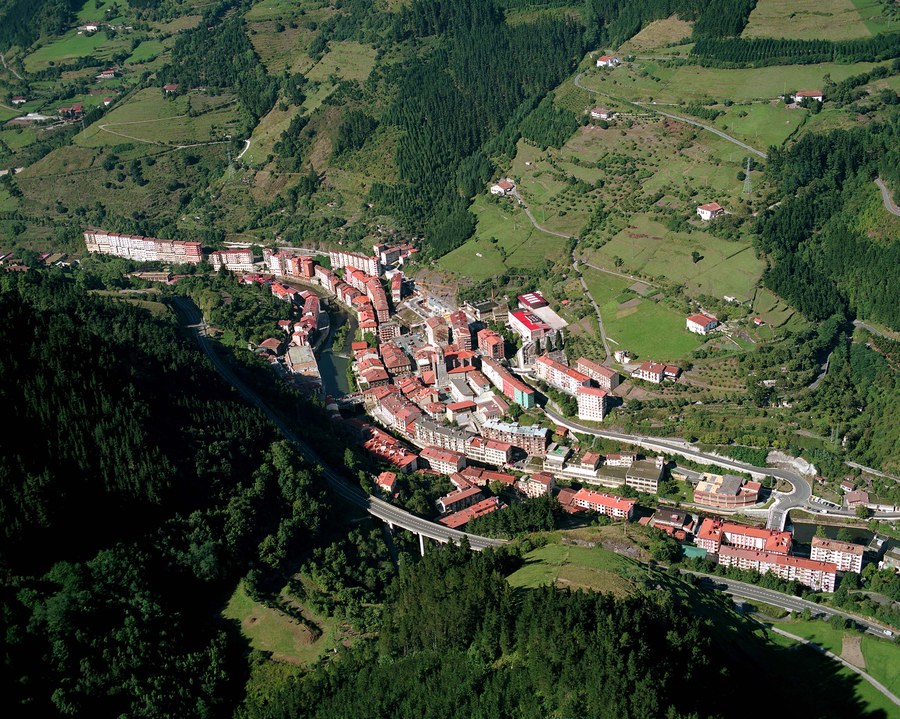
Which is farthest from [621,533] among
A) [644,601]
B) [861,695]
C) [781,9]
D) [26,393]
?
[781,9]

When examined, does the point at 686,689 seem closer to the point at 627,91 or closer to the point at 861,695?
the point at 861,695

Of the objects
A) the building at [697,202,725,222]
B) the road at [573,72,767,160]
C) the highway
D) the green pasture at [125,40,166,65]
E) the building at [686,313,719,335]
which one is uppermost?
the road at [573,72,767,160]

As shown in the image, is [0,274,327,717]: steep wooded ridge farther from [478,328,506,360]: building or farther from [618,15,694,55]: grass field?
[618,15,694,55]: grass field

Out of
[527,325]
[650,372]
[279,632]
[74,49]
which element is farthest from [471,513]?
[74,49]

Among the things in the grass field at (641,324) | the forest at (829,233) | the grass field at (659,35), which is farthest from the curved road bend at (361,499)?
the grass field at (659,35)

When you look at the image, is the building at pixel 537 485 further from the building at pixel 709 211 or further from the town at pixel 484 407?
the building at pixel 709 211

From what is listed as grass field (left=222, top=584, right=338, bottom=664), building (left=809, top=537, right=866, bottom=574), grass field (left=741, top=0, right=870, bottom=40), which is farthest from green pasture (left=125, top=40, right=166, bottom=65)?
building (left=809, top=537, right=866, bottom=574)
